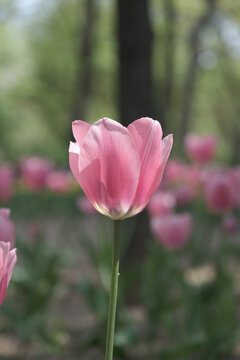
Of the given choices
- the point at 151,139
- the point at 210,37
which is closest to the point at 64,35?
the point at 210,37

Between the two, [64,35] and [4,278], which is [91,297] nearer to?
[4,278]

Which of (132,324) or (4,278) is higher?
(4,278)

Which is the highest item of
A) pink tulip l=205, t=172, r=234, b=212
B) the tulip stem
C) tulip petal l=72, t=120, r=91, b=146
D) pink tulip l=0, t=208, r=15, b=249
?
tulip petal l=72, t=120, r=91, b=146

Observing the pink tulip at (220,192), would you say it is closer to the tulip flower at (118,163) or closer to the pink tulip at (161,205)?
the pink tulip at (161,205)

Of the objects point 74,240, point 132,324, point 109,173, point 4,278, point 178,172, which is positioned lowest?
point 74,240

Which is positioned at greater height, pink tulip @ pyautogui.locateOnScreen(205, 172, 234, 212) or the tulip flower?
the tulip flower

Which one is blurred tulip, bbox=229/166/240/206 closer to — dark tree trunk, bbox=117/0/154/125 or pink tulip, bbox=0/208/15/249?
pink tulip, bbox=0/208/15/249

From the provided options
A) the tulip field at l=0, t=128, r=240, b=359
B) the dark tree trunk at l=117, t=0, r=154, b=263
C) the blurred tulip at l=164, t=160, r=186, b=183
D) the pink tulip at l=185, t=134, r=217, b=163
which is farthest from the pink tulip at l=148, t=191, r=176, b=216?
the dark tree trunk at l=117, t=0, r=154, b=263
